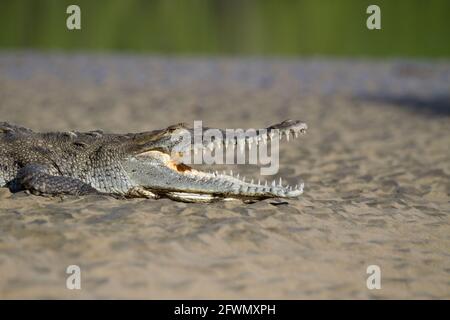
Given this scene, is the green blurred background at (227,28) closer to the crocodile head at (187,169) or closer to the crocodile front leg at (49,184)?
the crocodile head at (187,169)

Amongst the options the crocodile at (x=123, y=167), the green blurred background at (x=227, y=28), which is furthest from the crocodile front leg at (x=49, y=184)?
the green blurred background at (x=227, y=28)

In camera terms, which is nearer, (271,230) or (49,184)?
(271,230)

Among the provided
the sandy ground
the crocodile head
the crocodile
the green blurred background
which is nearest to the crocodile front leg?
the crocodile

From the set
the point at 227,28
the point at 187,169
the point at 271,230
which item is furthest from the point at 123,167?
the point at 227,28

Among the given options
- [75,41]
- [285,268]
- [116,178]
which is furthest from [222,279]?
[75,41]

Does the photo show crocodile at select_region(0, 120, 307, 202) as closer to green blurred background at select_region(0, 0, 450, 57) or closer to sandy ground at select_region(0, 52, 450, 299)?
sandy ground at select_region(0, 52, 450, 299)

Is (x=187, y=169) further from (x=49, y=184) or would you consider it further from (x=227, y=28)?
(x=227, y=28)

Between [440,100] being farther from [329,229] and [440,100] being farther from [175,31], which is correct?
[175,31]
